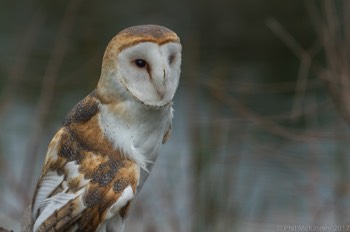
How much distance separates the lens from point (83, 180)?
254 centimetres

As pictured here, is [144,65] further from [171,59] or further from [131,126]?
[131,126]

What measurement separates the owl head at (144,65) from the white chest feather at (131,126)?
40 mm

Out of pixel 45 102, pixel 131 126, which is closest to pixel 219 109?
pixel 45 102

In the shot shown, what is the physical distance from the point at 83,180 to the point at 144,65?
0.35 meters

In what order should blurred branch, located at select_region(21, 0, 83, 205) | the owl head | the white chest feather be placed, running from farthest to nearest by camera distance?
blurred branch, located at select_region(21, 0, 83, 205), the white chest feather, the owl head

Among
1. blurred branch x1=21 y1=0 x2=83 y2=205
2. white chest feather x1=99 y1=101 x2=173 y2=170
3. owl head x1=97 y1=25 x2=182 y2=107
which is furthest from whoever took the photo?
blurred branch x1=21 y1=0 x2=83 y2=205

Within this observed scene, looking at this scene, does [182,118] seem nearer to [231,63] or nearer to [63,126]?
[231,63]

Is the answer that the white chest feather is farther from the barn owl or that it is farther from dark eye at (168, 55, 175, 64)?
dark eye at (168, 55, 175, 64)

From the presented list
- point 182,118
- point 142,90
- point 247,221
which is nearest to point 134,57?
point 142,90

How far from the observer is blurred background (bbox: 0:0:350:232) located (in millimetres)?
4496

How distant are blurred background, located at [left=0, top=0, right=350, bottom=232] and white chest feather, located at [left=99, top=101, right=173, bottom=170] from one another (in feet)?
4.60

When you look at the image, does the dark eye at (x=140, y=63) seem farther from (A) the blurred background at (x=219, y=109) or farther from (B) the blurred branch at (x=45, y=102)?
(B) the blurred branch at (x=45, y=102)

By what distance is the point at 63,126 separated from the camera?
2.65 meters

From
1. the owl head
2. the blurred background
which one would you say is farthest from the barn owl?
the blurred background
